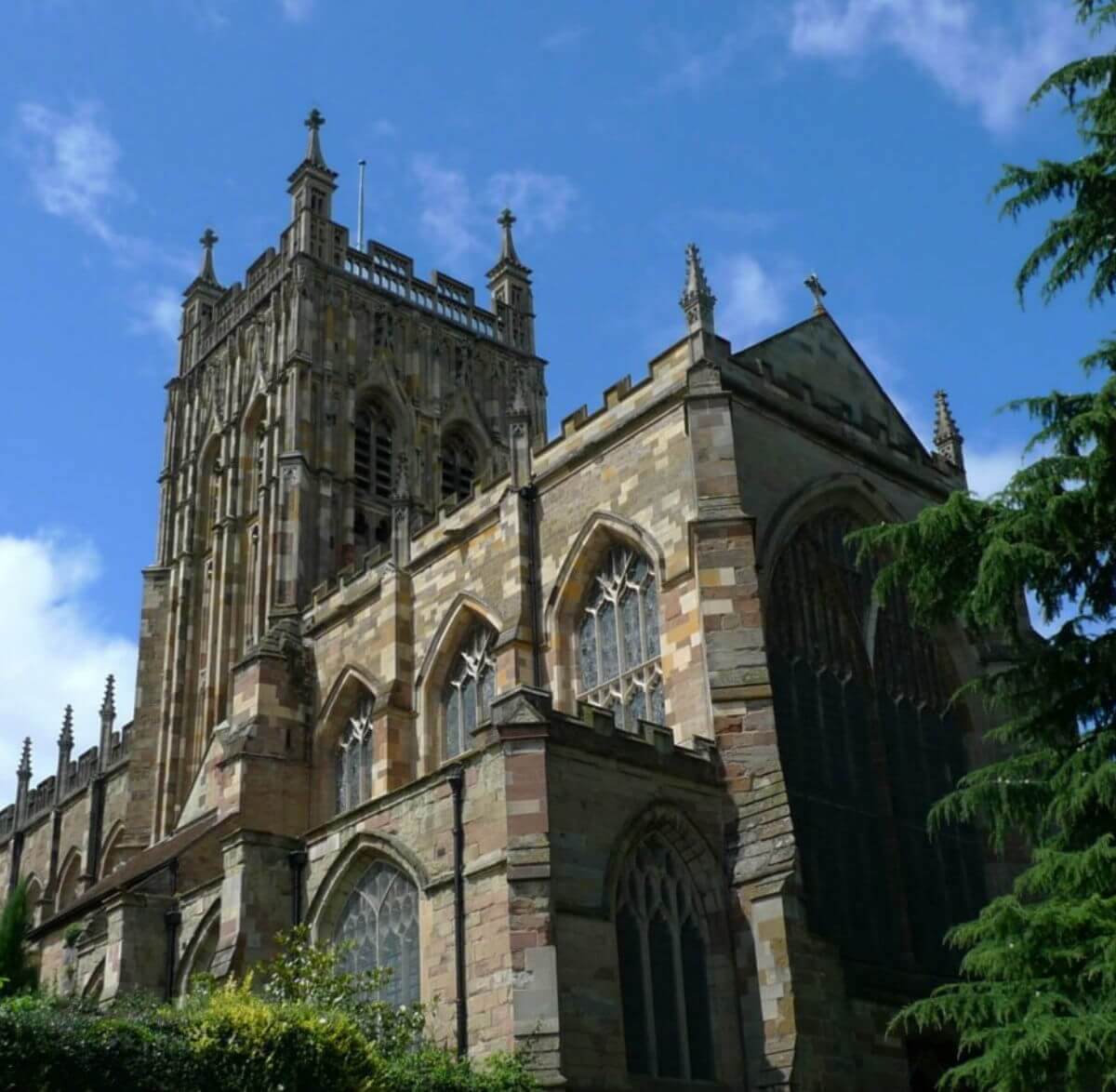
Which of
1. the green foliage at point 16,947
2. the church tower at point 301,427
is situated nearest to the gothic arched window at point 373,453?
the church tower at point 301,427

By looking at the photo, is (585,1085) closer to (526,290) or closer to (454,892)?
(454,892)

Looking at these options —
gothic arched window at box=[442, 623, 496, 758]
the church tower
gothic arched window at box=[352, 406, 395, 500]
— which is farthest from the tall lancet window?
gothic arched window at box=[352, 406, 395, 500]

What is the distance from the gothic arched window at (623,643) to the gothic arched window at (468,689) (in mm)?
2613

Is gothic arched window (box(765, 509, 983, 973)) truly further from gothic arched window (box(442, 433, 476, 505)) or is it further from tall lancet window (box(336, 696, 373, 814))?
gothic arched window (box(442, 433, 476, 505))

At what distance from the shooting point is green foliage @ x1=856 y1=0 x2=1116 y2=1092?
14.3m

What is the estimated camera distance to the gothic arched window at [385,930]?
2012cm

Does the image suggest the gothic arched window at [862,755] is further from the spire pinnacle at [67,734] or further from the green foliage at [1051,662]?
the spire pinnacle at [67,734]

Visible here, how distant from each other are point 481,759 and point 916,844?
8272mm

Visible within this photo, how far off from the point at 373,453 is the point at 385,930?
69.4 feet

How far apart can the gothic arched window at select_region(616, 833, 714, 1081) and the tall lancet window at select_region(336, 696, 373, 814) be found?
9660 mm

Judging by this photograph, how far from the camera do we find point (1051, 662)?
16156 millimetres

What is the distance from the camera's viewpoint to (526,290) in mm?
47750

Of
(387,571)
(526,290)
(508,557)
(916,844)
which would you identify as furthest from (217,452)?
(916,844)

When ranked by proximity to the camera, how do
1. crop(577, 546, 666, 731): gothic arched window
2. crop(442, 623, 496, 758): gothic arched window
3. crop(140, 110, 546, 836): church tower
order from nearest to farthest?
1. crop(577, 546, 666, 731): gothic arched window
2. crop(442, 623, 496, 758): gothic arched window
3. crop(140, 110, 546, 836): church tower
